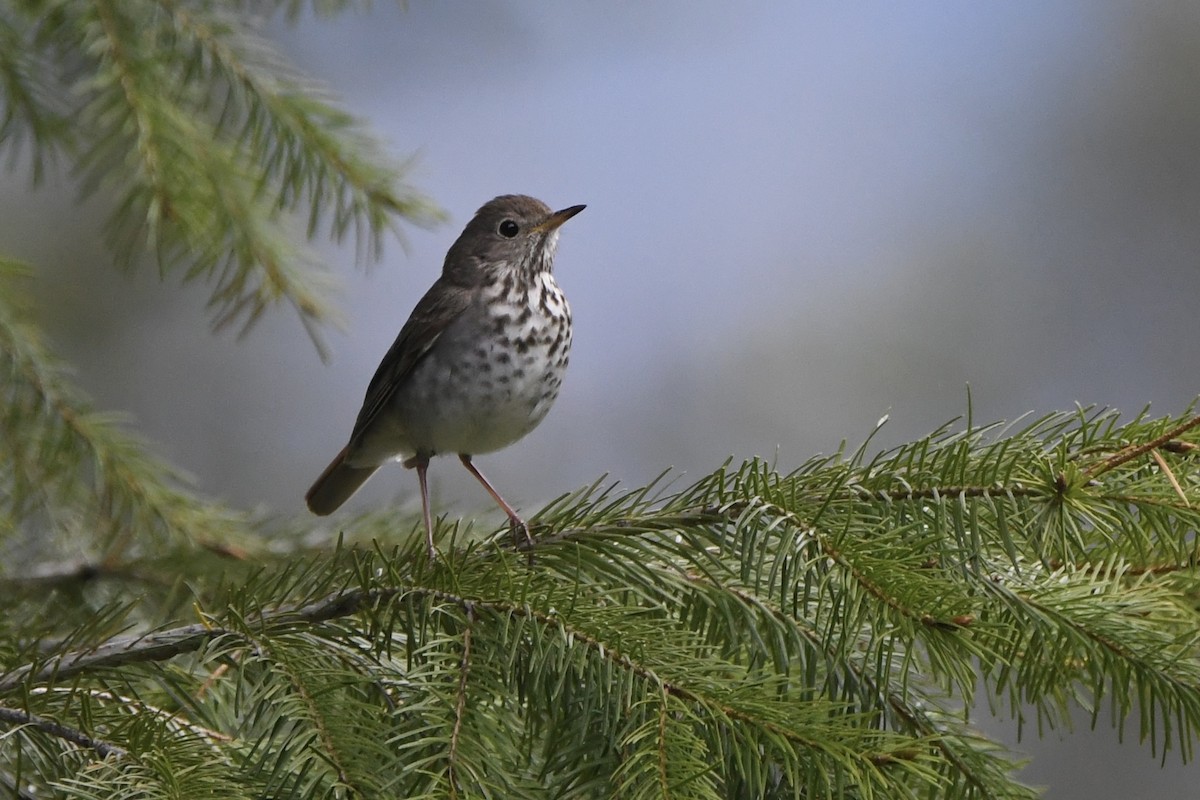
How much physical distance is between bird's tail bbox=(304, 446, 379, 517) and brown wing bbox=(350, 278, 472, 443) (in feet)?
0.62

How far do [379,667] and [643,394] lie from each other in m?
5.25

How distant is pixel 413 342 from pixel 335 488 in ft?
1.88

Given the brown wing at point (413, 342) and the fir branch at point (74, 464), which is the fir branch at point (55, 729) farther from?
the brown wing at point (413, 342)

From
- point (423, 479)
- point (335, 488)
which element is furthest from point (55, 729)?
point (335, 488)

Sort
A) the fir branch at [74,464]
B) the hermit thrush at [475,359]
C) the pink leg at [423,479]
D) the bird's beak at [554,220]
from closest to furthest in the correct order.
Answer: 1. the fir branch at [74,464]
2. the pink leg at [423,479]
3. the hermit thrush at [475,359]
4. the bird's beak at [554,220]

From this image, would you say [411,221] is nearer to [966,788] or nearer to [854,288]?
[966,788]

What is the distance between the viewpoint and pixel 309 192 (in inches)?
97.9

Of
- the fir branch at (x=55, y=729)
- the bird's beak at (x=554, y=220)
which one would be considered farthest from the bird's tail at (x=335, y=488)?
the fir branch at (x=55, y=729)

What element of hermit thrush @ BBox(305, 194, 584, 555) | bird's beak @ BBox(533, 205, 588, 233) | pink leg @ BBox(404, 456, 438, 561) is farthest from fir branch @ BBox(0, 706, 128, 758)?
bird's beak @ BBox(533, 205, 588, 233)

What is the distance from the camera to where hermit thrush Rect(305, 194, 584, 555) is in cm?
281

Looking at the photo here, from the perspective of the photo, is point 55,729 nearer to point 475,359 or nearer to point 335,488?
point 475,359

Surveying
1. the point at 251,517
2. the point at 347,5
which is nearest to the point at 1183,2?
the point at 347,5

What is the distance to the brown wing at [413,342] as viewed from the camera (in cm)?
297

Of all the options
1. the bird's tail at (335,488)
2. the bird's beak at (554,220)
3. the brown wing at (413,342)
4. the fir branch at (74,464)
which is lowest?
the fir branch at (74,464)
